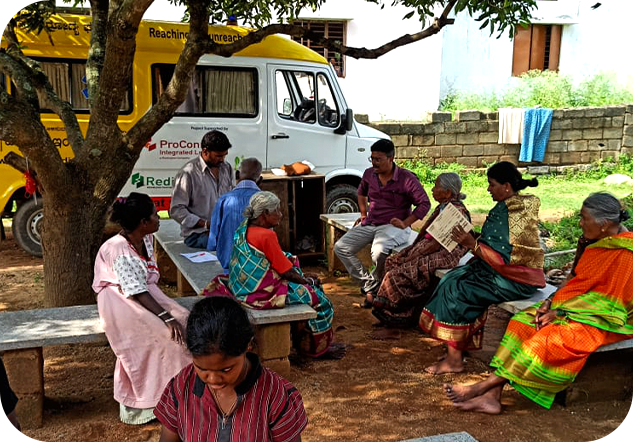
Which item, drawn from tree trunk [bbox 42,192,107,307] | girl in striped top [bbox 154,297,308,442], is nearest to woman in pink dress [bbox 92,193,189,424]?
tree trunk [bbox 42,192,107,307]

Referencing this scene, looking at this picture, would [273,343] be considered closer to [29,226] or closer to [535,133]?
[29,226]

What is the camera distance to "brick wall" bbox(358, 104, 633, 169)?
41.1ft

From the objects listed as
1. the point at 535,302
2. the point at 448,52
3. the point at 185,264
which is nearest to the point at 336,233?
the point at 185,264

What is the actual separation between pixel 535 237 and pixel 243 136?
4491 mm

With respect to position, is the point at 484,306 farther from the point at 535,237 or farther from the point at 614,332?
the point at 614,332

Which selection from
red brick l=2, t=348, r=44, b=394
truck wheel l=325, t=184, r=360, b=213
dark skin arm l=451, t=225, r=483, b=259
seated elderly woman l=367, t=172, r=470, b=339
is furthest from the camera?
truck wheel l=325, t=184, r=360, b=213

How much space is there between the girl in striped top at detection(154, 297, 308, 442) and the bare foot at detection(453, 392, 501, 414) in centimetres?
219

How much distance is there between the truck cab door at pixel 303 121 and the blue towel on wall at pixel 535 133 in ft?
19.9

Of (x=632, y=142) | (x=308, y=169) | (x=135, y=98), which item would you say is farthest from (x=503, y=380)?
(x=632, y=142)

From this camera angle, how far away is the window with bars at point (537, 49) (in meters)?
15.1

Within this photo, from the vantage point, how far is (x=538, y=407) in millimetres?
4035

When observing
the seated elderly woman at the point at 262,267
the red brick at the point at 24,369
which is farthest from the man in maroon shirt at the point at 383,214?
the red brick at the point at 24,369

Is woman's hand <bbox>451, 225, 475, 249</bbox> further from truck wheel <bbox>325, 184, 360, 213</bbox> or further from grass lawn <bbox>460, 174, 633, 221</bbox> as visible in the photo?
grass lawn <bbox>460, 174, 633, 221</bbox>

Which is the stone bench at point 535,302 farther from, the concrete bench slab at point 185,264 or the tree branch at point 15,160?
the tree branch at point 15,160
